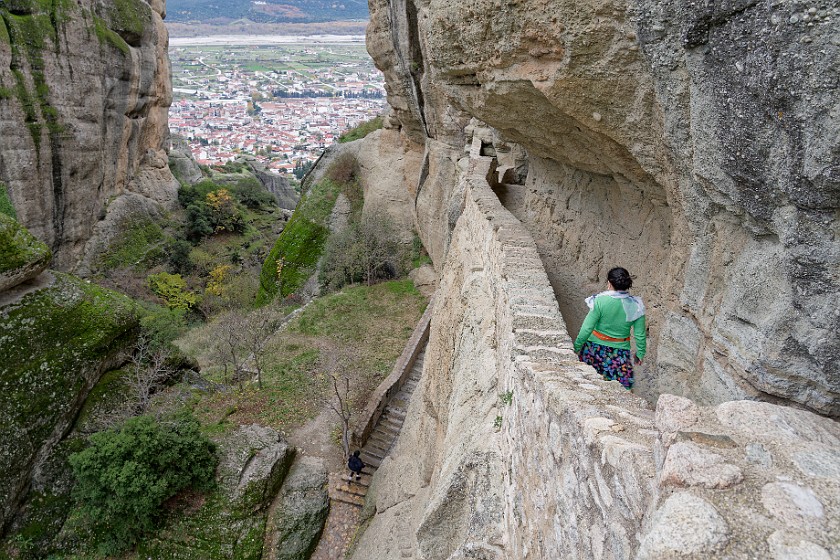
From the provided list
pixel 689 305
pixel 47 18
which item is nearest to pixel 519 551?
pixel 689 305

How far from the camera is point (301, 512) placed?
35.6 feet

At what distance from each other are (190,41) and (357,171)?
7227 inches

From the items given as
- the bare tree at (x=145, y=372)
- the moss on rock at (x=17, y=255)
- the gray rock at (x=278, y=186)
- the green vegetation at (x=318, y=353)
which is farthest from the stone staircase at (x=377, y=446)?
the gray rock at (x=278, y=186)

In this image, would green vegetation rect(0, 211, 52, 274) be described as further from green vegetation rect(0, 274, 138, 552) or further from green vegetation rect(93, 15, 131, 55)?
green vegetation rect(93, 15, 131, 55)

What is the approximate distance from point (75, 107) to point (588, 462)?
83.2 feet

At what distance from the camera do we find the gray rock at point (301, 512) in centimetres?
1039

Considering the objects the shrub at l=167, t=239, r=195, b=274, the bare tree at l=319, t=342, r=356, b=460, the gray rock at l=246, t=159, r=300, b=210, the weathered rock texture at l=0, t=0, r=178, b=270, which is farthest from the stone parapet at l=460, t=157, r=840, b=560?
the gray rock at l=246, t=159, r=300, b=210

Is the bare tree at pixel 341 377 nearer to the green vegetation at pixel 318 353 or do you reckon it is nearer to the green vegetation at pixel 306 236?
the green vegetation at pixel 318 353

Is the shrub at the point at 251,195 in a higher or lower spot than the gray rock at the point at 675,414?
lower

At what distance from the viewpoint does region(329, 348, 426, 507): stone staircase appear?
1111cm

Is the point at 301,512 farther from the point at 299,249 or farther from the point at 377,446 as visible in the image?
the point at 299,249

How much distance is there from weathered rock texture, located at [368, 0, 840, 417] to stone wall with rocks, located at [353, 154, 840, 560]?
75 cm

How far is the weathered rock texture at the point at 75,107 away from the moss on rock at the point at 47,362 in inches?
439

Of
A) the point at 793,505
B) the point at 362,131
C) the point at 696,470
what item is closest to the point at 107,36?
the point at 362,131
